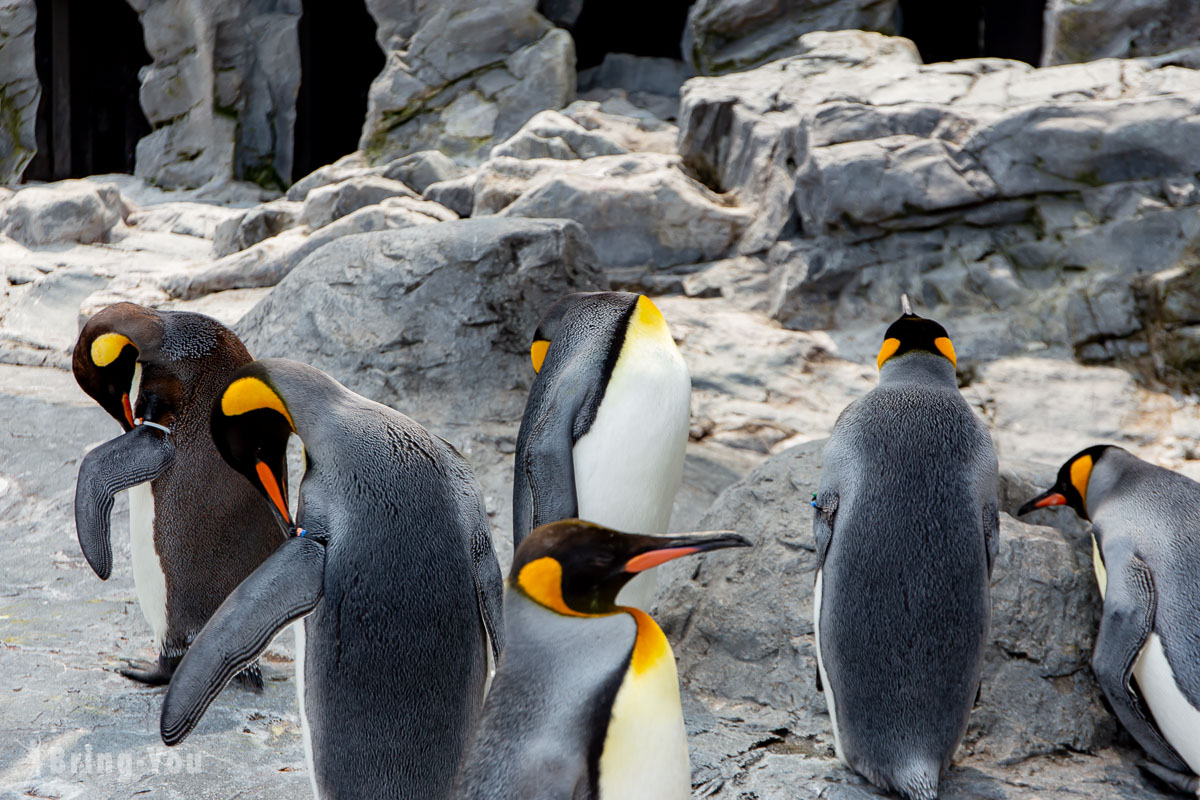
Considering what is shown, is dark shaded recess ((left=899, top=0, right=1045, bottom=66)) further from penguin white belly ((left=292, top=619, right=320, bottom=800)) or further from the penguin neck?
penguin white belly ((left=292, top=619, right=320, bottom=800))

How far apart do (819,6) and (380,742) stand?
358 inches

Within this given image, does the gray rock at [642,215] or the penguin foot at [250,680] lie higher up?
the penguin foot at [250,680]

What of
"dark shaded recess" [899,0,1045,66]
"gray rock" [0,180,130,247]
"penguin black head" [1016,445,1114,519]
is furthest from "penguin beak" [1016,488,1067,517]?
"dark shaded recess" [899,0,1045,66]

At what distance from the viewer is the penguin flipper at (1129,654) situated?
2.36 metres

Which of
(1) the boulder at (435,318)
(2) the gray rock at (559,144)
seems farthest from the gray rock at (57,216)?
(1) the boulder at (435,318)

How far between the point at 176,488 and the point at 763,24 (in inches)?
332

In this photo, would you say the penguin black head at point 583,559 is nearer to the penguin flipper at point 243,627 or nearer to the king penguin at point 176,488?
the penguin flipper at point 243,627

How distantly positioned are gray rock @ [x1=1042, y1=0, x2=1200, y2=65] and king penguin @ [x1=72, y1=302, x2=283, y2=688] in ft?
20.5

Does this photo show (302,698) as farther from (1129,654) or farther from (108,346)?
(1129,654)

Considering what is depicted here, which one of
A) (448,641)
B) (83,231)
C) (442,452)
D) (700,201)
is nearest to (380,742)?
(448,641)

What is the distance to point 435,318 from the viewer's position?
4141 millimetres

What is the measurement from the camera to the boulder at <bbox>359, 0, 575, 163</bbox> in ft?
35.6

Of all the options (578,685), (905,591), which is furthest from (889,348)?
(578,685)

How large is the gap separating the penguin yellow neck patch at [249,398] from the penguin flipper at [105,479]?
60 cm
